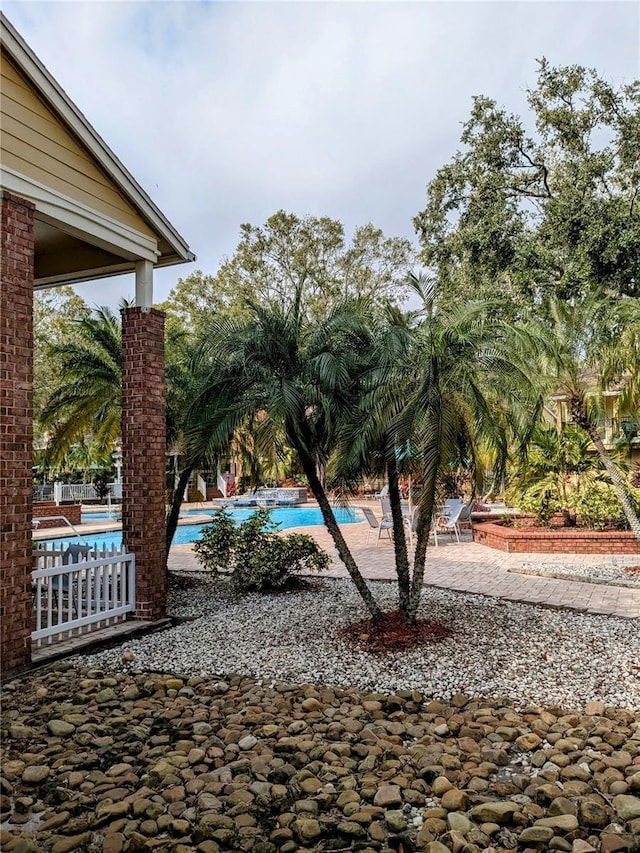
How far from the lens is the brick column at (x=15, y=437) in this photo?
17.2ft

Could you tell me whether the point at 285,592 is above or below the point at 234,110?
below

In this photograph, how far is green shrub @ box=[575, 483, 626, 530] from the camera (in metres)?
12.6

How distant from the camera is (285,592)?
29.4 ft

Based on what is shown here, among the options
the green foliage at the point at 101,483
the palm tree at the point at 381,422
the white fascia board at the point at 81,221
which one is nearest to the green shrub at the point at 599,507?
the palm tree at the point at 381,422

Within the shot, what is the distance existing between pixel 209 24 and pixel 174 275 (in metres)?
28.8

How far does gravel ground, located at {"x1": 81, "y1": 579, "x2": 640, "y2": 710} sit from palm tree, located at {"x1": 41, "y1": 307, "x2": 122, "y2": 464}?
3406 mm

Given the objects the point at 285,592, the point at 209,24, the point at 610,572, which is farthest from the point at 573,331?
the point at 209,24

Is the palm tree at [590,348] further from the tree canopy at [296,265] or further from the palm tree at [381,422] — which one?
the tree canopy at [296,265]

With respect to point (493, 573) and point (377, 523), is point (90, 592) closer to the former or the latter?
point (493, 573)

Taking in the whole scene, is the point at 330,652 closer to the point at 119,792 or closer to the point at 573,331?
the point at 119,792

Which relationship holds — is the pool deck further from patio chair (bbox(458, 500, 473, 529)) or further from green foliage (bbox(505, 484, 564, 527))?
green foliage (bbox(505, 484, 564, 527))

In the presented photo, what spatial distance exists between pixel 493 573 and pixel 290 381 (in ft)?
20.0

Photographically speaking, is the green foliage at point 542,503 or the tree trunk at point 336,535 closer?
the tree trunk at point 336,535

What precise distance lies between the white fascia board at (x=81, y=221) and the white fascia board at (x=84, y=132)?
0.90 feet
